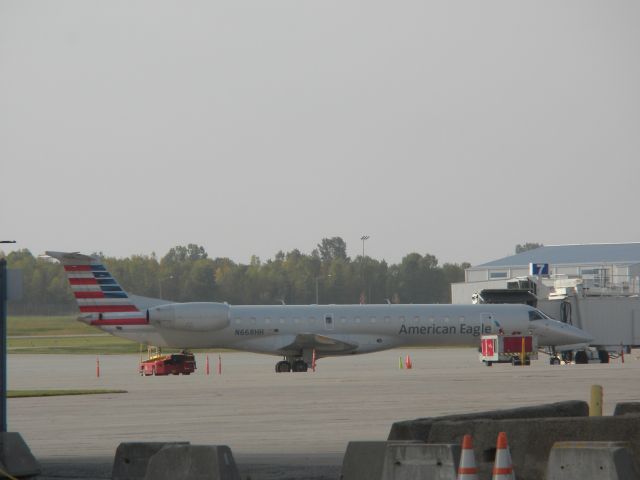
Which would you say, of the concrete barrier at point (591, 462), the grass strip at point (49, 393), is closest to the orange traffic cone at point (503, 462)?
the concrete barrier at point (591, 462)

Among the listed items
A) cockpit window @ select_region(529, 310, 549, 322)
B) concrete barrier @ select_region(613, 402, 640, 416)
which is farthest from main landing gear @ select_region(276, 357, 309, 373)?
concrete barrier @ select_region(613, 402, 640, 416)


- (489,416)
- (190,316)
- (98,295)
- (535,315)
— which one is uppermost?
(98,295)

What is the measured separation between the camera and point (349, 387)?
30984 mm

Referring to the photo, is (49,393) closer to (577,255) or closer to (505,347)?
(505,347)

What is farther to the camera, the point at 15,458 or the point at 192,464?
the point at 15,458

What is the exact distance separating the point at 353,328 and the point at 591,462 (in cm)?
3581

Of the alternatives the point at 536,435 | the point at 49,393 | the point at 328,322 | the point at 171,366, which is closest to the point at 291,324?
the point at 328,322

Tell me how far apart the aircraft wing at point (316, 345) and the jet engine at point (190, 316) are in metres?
2.63

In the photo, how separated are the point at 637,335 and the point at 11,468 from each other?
1613 inches

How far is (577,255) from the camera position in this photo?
383 feet

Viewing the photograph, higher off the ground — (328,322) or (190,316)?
(190,316)

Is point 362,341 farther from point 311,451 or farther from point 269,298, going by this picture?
point 269,298

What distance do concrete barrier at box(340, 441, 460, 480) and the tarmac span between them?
1582 millimetres

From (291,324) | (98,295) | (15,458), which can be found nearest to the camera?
(15,458)
